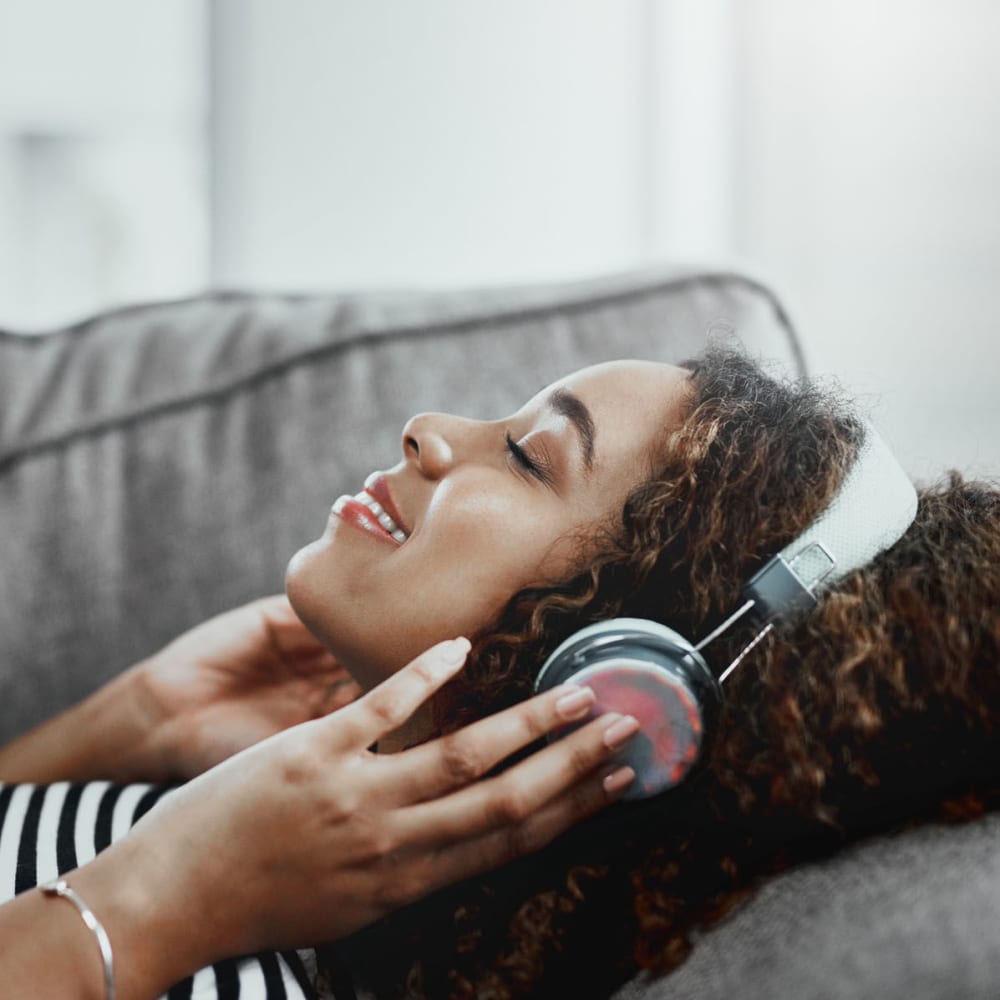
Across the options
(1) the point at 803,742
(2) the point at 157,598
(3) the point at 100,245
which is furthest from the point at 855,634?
(3) the point at 100,245

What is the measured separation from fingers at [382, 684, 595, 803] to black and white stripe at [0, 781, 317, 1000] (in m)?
0.13

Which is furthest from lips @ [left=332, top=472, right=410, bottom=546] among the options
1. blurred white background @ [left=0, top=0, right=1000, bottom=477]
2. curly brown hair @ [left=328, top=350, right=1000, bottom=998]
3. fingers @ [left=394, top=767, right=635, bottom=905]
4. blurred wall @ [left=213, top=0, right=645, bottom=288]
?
blurred wall @ [left=213, top=0, right=645, bottom=288]

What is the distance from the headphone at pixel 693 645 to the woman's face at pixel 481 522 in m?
0.08

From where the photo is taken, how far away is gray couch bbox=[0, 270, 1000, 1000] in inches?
39.6

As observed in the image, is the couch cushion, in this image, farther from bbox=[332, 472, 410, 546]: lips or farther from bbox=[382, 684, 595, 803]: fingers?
bbox=[382, 684, 595, 803]: fingers

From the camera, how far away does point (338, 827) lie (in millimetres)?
604

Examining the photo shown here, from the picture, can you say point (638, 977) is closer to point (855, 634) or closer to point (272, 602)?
point (855, 634)

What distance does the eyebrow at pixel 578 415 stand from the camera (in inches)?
28.3

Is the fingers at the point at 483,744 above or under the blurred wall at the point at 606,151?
under

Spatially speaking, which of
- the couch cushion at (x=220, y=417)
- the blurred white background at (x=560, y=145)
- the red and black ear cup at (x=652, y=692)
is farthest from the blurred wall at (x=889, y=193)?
the red and black ear cup at (x=652, y=692)

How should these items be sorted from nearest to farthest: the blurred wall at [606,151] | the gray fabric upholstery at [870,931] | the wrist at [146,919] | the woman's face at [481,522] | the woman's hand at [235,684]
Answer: the gray fabric upholstery at [870,931] → the wrist at [146,919] → the woman's face at [481,522] → the woman's hand at [235,684] → the blurred wall at [606,151]

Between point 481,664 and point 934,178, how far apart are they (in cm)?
127

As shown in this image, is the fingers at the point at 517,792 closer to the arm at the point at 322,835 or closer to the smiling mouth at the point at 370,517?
the arm at the point at 322,835

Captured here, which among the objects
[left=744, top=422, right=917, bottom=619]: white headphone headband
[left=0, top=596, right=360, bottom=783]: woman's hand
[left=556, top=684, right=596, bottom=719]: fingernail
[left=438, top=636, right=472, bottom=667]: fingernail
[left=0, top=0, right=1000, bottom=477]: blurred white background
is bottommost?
[left=0, top=596, right=360, bottom=783]: woman's hand
